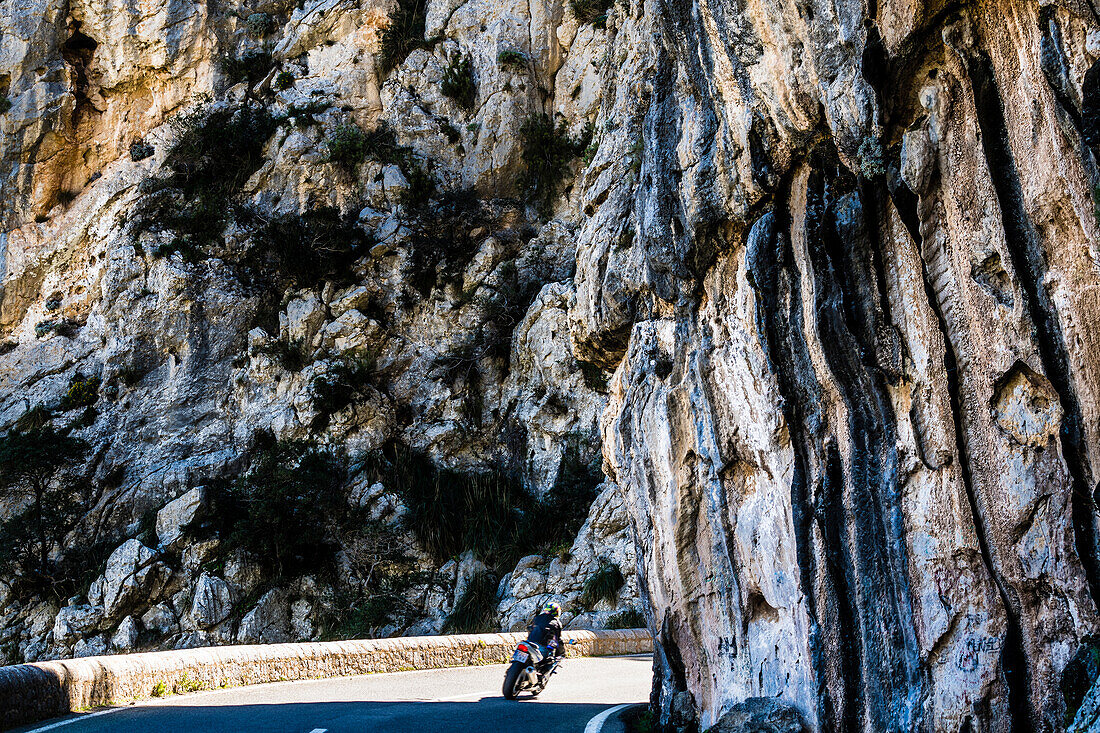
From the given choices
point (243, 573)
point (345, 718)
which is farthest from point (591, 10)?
point (345, 718)

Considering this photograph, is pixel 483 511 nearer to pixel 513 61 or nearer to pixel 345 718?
pixel 345 718

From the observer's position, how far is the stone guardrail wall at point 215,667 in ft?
25.2

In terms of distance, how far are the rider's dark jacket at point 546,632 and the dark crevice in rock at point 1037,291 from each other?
6478 mm

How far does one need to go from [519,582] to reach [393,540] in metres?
3.74

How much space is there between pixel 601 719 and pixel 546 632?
1.96 metres

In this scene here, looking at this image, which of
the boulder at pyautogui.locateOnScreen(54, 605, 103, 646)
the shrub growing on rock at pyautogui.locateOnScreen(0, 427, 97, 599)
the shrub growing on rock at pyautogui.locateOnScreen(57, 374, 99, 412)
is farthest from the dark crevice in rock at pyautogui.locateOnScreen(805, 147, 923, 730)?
the shrub growing on rock at pyautogui.locateOnScreen(57, 374, 99, 412)

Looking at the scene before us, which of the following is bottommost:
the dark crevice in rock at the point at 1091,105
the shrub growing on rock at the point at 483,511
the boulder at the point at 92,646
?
the boulder at the point at 92,646

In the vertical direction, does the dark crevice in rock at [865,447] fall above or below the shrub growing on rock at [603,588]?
above

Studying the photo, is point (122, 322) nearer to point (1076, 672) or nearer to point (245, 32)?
point (245, 32)

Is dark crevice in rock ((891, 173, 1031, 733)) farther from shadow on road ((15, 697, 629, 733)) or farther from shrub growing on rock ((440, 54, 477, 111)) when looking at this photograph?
shrub growing on rock ((440, 54, 477, 111))

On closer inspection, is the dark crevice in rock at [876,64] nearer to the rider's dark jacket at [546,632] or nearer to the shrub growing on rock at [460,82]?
the rider's dark jacket at [546,632]

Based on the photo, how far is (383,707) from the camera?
8.99 meters

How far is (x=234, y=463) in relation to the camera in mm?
23000

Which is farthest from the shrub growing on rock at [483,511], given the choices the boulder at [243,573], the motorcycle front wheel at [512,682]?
the motorcycle front wheel at [512,682]
